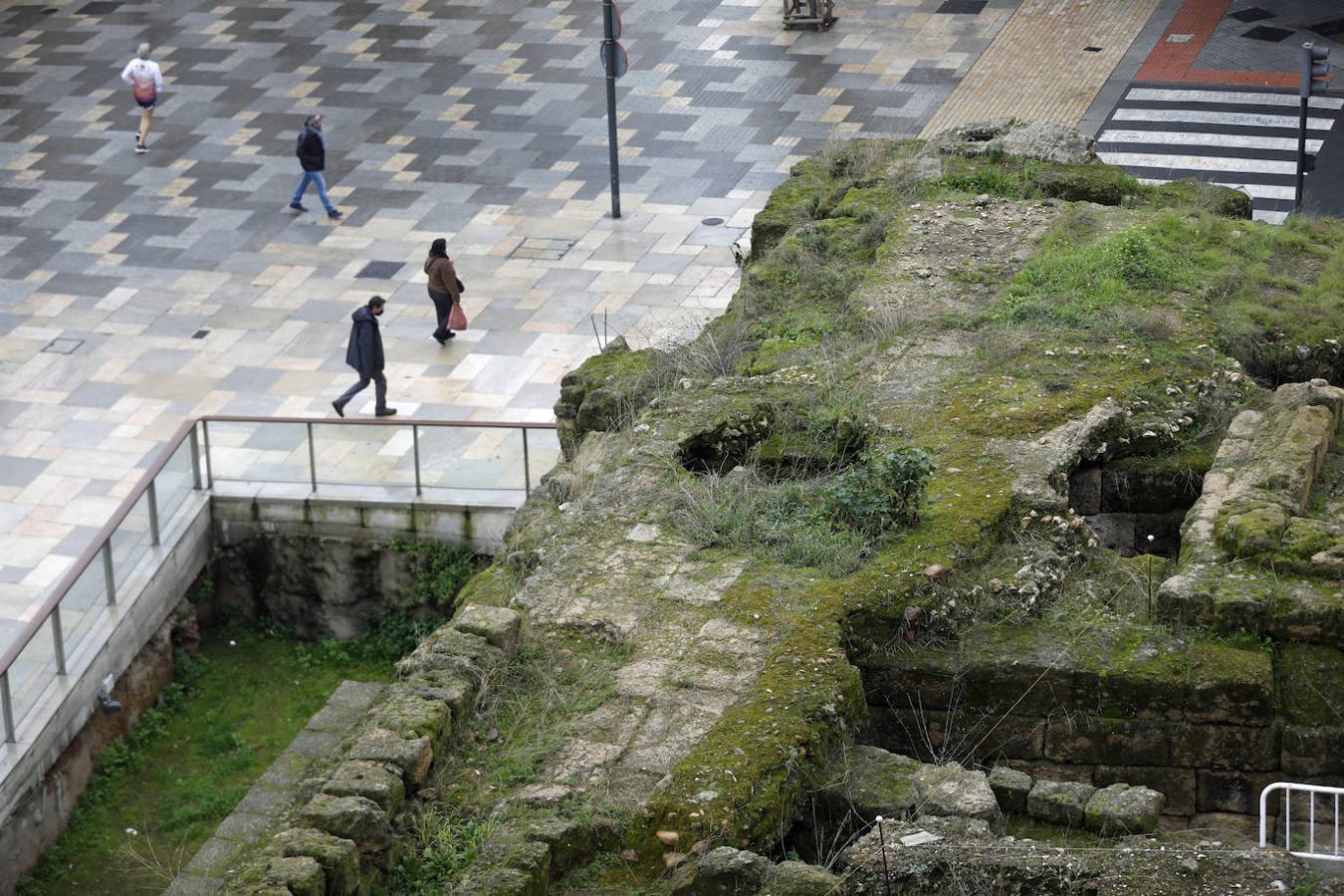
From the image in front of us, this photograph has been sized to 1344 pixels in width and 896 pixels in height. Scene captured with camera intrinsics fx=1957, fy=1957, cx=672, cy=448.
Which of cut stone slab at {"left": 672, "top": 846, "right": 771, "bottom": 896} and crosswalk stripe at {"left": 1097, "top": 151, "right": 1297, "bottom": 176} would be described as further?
crosswalk stripe at {"left": 1097, "top": 151, "right": 1297, "bottom": 176}

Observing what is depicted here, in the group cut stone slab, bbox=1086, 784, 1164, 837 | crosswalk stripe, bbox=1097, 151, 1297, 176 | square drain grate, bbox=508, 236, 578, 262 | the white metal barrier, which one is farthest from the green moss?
crosswalk stripe, bbox=1097, 151, 1297, 176

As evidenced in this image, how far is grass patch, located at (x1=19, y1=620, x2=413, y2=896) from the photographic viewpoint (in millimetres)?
14375

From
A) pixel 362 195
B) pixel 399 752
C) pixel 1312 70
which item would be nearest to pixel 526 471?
pixel 399 752

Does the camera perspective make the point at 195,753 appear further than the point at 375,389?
No

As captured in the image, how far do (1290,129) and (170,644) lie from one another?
15.7 meters

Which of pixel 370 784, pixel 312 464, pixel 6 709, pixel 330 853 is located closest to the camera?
pixel 330 853

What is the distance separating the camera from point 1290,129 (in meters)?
24.8

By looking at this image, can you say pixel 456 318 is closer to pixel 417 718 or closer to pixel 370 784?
pixel 417 718

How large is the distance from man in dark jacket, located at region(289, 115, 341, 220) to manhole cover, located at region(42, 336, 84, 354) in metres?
3.82

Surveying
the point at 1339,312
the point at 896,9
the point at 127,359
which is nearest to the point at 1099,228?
the point at 1339,312

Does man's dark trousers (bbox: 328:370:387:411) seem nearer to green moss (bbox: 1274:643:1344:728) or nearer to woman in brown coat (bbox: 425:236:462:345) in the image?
woman in brown coat (bbox: 425:236:462:345)

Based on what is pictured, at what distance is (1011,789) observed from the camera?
1030 centimetres

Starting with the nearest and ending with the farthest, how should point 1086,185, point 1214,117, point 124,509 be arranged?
1. point 124,509
2. point 1086,185
3. point 1214,117

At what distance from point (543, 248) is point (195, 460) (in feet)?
21.7
